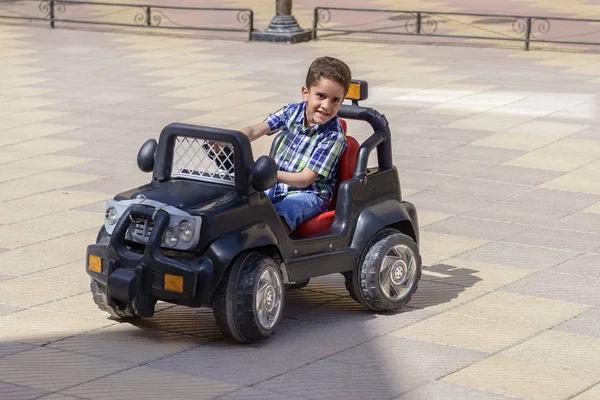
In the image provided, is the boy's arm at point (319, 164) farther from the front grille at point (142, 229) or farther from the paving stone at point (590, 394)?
the paving stone at point (590, 394)

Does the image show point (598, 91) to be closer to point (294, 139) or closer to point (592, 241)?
point (592, 241)

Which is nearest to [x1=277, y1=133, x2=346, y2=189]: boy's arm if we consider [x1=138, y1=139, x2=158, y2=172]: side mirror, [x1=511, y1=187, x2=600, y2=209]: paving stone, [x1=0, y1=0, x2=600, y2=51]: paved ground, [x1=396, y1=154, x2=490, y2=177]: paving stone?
[x1=138, y1=139, x2=158, y2=172]: side mirror

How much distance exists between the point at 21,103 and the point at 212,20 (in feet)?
31.7

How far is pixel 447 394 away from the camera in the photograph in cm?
545

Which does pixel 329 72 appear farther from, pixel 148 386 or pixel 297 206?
pixel 148 386

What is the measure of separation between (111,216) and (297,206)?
3.37 feet

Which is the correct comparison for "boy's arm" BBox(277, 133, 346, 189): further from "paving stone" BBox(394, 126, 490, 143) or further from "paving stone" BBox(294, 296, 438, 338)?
"paving stone" BBox(394, 126, 490, 143)

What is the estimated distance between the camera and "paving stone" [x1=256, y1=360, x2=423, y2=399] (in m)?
5.45

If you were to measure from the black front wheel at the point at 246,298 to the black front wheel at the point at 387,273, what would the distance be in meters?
0.68

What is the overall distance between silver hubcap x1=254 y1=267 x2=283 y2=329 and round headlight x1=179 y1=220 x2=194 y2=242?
429 mm

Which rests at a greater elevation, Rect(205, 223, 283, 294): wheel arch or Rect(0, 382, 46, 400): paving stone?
Rect(205, 223, 283, 294): wheel arch

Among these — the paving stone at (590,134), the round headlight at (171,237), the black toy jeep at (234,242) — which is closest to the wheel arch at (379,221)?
the black toy jeep at (234,242)

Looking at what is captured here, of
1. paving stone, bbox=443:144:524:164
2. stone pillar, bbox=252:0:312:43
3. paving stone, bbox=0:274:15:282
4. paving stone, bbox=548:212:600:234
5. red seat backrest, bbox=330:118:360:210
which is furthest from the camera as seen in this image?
stone pillar, bbox=252:0:312:43

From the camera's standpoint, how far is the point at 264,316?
6.09 metres
